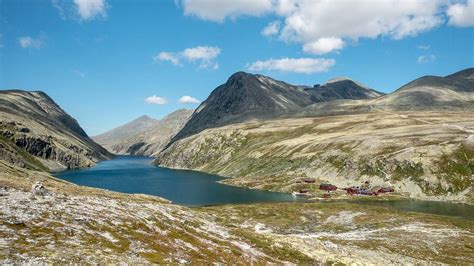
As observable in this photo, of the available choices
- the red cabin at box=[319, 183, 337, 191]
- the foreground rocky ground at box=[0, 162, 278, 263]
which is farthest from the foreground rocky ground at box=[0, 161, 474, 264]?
the red cabin at box=[319, 183, 337, 191]

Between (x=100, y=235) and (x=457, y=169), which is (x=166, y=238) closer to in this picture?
(x=100, y=235)

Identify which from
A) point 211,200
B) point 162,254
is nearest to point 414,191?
→ point 211,200

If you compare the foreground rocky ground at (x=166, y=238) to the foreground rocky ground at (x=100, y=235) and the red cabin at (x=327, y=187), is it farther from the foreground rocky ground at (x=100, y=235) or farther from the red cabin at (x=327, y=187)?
the red cabin at (x=327, y=187)

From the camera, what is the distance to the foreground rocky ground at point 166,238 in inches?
1459

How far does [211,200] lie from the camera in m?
150

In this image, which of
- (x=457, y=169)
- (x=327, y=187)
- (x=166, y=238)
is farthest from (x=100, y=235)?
(x=457, y=169)

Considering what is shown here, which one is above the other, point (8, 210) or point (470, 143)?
point (470, 143)

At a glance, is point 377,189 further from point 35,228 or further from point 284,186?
point 35,228

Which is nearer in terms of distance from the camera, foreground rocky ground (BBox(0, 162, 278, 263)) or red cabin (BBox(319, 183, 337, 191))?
foreground rocky ground (BBox(0, 162, 278, 263))

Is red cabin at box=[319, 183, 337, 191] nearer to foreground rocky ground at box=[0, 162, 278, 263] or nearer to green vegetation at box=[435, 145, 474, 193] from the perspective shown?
green vegetation at box=[435, 145, 474, 193]

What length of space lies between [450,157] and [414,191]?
24013mm

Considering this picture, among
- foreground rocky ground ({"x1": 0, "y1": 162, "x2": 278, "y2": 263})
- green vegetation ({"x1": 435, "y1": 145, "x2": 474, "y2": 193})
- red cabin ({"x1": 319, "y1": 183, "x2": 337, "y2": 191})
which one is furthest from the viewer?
red cabin ({"x1": 319, "y1": 183, "x2": 337, "y2": 191})

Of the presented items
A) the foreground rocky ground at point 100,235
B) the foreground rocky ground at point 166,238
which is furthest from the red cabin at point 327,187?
the foreground rocky ground at point 100,235

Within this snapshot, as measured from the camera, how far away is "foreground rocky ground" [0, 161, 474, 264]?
37062 millimetres
